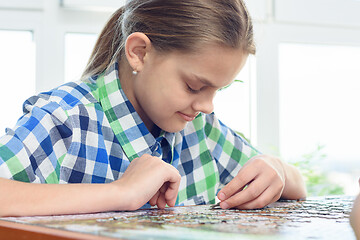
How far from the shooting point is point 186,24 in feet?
3.84

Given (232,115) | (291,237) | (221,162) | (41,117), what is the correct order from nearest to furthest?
(291,237) < (41,117) < (221,162) < (232,115)

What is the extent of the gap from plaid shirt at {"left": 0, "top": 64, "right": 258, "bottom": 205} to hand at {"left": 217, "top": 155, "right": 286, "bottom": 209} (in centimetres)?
28

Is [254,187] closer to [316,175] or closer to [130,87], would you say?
[130,87]

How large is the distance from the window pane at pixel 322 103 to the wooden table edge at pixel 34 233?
2.29 metres

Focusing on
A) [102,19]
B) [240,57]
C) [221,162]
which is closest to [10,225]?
[240,57]

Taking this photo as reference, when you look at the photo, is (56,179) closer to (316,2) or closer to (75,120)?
(75,120)

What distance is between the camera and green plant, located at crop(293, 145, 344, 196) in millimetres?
2700

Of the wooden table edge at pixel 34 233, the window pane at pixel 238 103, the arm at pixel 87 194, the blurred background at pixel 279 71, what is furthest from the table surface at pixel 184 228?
the window pane at pixel 238 103

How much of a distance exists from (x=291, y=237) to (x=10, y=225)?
0.33 meters

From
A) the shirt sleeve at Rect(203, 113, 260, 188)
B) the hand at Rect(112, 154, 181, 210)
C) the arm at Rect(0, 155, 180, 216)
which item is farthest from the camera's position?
the shirt sleeve at Rect(203, 113, 260, 188)

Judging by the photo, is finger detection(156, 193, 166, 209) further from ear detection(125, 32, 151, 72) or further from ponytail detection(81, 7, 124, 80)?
ponytail detection(81, 7, 124, 80)

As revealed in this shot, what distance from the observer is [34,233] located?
1.65 feet

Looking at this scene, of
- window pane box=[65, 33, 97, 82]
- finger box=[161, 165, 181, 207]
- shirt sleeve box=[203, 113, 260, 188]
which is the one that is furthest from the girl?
window pane box=[65, 33, 97, 82]

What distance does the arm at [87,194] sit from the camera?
2.45 ft
